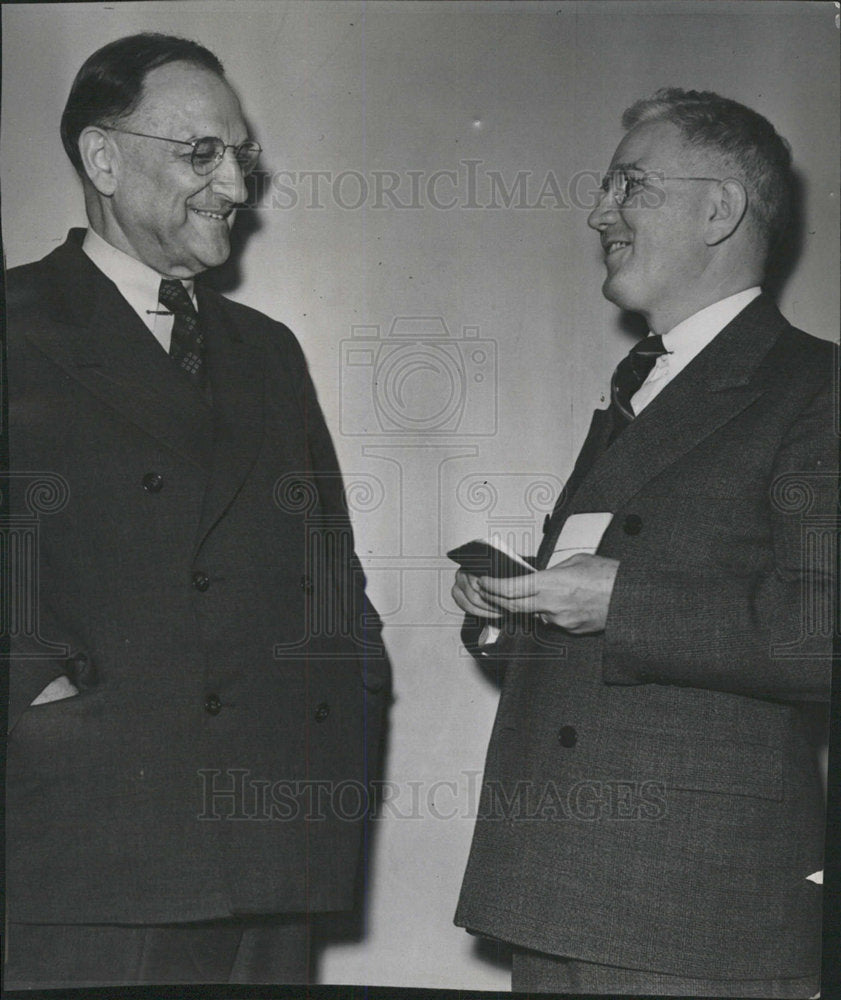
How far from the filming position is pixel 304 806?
6.01 feet

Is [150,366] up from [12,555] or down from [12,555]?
up

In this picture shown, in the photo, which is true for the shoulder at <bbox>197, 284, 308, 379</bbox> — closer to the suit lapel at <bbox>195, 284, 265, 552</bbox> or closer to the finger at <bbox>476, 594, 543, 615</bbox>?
the suit lapel at <bbox>195, 284, 265, 552</bbox>

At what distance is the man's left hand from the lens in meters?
1.70

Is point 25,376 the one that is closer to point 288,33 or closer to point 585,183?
point 288,33

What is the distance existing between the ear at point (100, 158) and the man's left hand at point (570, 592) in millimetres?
832

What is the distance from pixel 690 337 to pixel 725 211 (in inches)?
7.6

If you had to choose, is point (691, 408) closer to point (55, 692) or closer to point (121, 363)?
point (121, 363)

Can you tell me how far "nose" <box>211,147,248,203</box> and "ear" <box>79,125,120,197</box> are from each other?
0.15 metres

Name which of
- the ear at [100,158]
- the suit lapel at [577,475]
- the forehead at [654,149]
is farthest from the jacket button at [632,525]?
the ear at [100,158]

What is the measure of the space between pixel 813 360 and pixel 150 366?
3.13 ft

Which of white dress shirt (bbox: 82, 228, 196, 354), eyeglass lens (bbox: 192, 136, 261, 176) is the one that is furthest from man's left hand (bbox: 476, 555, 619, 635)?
eyeglass lens (bbox: 192, 136, 261, 176)

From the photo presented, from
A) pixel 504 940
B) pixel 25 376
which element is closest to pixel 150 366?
pixel 25 376

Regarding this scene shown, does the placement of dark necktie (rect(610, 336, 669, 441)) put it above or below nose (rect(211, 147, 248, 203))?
below

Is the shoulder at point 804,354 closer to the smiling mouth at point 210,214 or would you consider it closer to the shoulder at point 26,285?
the smiling mouth at point 210,214
